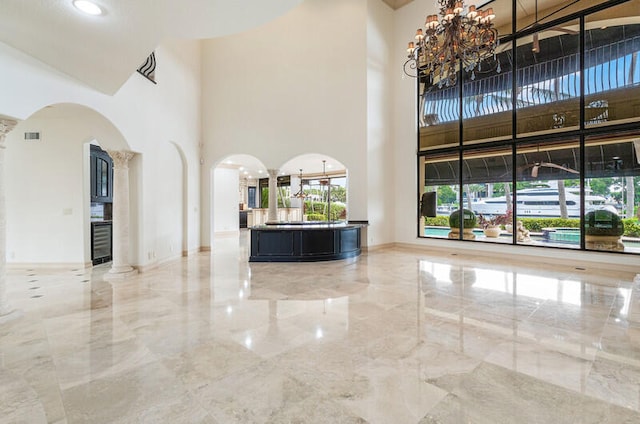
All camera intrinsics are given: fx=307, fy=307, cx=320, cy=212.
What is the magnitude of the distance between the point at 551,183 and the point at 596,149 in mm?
1060

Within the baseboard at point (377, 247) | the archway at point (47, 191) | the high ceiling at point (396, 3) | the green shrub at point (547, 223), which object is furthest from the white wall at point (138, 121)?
the green shrub at point (547, 223)

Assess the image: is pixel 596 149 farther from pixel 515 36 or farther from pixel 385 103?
pixel 385 103

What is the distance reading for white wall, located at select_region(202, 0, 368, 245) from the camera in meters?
8.55

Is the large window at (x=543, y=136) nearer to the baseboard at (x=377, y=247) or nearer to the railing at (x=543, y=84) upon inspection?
the railing at (x=543, y=84)

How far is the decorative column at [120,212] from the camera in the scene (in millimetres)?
5957

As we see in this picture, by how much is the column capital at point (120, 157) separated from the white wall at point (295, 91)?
314 centimetres

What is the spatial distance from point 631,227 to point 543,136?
258 centimetres

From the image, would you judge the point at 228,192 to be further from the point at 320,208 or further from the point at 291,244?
the point at 291,244

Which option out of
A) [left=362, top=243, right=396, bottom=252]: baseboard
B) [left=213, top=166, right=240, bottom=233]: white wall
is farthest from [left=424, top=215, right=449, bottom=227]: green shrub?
[left=213, top=166, right=240, bottom=233]: white wall

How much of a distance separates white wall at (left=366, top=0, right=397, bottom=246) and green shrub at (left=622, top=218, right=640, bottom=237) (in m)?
5.17

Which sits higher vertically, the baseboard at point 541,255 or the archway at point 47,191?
the archway at point 47,191

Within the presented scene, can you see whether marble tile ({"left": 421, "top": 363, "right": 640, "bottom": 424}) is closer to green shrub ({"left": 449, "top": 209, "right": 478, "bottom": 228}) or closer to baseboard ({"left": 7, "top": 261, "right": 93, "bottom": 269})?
green shrub ({"left": 449, "top": 209, "right": 478, "bottom": 228})

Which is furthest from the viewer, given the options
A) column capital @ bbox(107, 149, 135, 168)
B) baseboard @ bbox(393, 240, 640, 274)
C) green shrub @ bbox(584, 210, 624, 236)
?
green shrub @ bbox(584, 210, 624, 236)

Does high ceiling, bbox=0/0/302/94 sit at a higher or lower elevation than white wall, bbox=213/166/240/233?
higher
